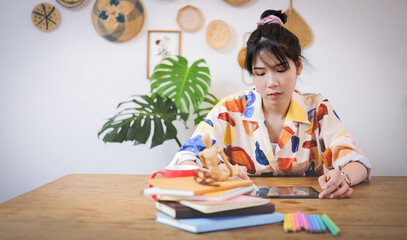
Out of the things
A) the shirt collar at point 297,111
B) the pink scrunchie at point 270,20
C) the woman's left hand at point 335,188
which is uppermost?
the pink scrunchie at point 270,20

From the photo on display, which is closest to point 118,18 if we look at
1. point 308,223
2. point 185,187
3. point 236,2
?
point 236,2

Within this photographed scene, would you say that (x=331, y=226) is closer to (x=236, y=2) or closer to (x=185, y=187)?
(x=185, y=187)

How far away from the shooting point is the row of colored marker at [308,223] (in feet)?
2.28

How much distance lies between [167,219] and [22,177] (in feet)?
8.22

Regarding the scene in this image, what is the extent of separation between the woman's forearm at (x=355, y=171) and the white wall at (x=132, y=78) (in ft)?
4.84

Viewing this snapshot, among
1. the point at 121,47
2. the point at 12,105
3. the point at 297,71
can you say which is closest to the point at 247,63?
the point at 297,71

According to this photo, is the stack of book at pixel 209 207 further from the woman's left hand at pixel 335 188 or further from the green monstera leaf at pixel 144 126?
the green monstera leaf at pixel 144 126

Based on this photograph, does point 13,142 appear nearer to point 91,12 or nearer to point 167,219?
point 91,12

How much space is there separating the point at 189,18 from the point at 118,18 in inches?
21.4

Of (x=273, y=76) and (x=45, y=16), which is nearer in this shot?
(x=273, y=76)

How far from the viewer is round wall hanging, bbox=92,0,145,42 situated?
2.69 metres

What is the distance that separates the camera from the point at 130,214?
833 millimetres

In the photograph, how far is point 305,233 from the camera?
693 millimetres

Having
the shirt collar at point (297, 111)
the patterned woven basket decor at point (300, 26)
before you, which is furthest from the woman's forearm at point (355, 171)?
the patterned woven basket decor at point (300, 26)
